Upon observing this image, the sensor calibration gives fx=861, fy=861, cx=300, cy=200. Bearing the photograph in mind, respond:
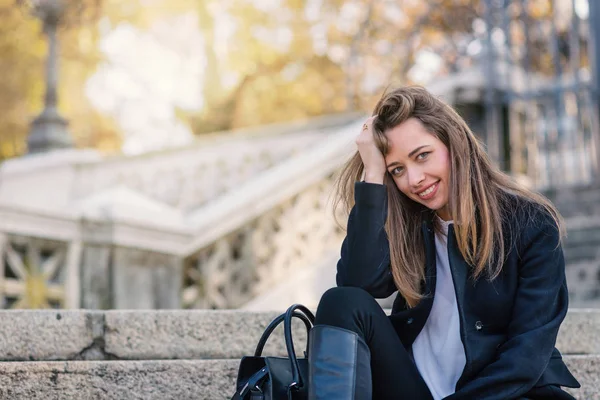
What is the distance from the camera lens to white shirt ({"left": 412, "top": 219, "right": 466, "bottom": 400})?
2664 millimetres

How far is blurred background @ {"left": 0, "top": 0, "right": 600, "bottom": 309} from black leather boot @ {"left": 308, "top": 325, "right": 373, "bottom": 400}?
50.6 inches

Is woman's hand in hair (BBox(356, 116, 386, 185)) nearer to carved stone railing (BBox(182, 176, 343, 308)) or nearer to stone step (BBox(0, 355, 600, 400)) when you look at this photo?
stone step (BBox(0, 355, 600, 400))

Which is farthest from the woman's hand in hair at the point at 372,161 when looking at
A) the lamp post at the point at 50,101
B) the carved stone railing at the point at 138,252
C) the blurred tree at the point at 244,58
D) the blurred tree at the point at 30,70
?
the blurred tree at the point at 30,70

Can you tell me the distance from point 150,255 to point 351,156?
2921 millimetres

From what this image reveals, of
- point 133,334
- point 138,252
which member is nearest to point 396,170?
point 133,334

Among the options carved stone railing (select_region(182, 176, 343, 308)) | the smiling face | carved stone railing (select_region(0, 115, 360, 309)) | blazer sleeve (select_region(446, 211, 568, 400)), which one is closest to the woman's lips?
the smiling face

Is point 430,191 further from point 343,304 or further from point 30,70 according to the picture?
point 30,70

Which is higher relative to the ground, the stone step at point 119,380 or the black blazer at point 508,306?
the black blazer at point 508,306

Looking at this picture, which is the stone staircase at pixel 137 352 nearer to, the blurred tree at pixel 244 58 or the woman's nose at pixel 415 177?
the woman's nose at pixel 415 177

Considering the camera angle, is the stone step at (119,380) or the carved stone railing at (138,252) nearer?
the stone step at (119,380)

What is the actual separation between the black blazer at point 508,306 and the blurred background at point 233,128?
0.91m

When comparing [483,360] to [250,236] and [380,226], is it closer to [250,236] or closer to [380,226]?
[380,226]

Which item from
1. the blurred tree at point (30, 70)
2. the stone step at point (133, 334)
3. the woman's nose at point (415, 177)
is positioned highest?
the blurred tree at point (30, 70)

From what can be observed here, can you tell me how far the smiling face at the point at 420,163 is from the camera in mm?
2770
